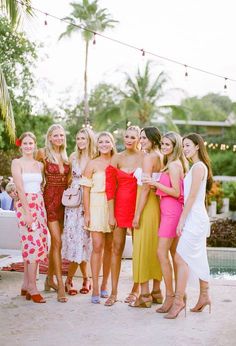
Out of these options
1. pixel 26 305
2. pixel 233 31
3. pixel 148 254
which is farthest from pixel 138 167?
pixel 233 31

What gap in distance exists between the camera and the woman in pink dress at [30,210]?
6.39 meters

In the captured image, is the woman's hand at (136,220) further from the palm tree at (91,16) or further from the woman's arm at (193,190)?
the palm tree at (91,16)

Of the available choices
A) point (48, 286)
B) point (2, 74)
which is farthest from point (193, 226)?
point (2, 74)

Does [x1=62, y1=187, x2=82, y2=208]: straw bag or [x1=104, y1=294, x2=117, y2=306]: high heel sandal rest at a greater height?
[x1=62, y1=187, x2=82, y2=208]: straw bag

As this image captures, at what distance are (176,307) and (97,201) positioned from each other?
138cm

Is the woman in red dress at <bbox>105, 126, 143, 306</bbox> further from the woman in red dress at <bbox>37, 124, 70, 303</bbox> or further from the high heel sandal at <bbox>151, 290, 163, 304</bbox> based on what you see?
the woman in red dress at <bbox>37, 124, 70, 303</bbox>

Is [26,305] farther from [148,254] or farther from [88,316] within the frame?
[148,254]

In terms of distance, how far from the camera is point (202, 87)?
58.9 metres

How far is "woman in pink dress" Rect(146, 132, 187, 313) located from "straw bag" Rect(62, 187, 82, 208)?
2.92 ft

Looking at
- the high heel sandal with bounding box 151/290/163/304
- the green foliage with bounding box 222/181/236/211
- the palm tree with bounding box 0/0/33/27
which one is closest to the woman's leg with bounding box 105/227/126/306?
the high heel sandal with bounding box 151/290/163/304

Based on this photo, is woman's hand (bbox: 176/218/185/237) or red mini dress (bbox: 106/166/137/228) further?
red mini dress (bbox: 106/166/137/228)

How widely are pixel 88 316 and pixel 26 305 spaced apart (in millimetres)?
770

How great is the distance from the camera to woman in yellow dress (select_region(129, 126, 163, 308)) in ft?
20.2

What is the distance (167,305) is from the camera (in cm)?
606
